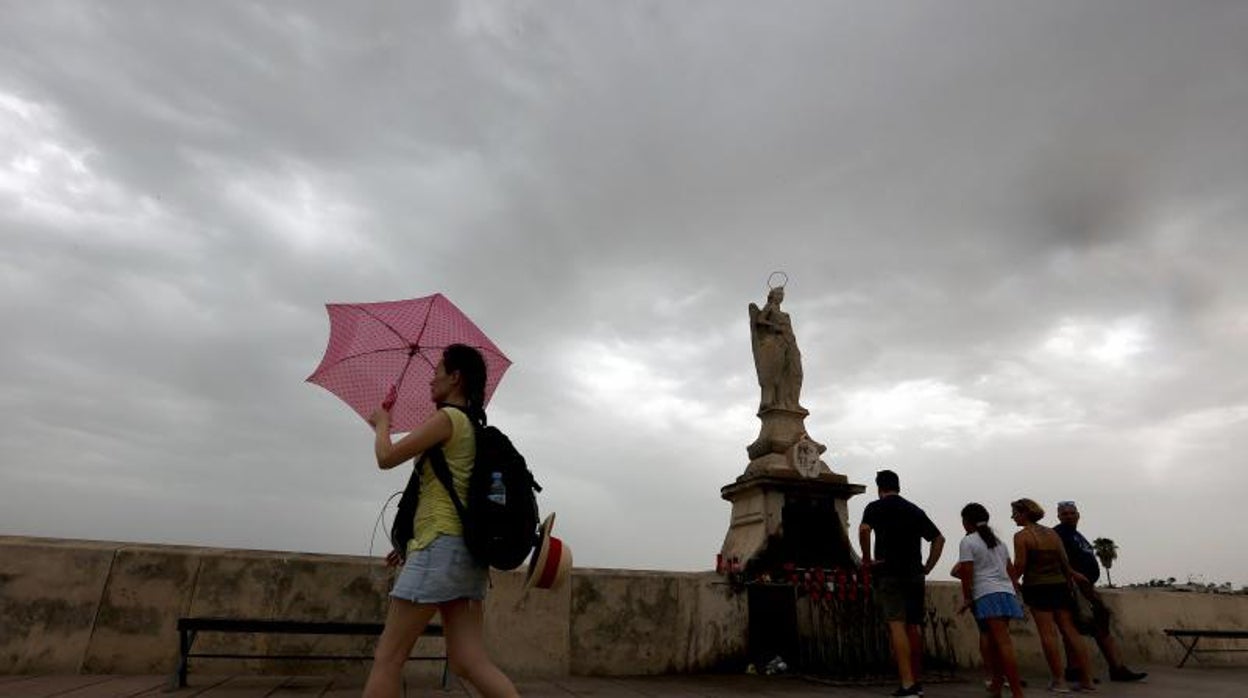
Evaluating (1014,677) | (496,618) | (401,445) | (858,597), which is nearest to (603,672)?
(496,618)

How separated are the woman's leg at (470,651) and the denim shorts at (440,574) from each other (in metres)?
0.08

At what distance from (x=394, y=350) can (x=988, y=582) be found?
492 centimetres

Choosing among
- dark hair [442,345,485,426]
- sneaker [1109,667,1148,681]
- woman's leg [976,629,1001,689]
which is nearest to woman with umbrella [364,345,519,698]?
dark hair [442,345,485,426]

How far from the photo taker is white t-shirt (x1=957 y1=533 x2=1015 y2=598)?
226 inches

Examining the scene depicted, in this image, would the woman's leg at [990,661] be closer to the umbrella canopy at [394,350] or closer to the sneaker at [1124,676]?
the sneaker at [1124,676]

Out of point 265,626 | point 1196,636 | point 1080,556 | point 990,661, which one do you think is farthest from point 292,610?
point 1196,636

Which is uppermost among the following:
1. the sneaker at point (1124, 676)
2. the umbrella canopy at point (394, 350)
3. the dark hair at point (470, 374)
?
the umbrella canopy at point (394, 350)

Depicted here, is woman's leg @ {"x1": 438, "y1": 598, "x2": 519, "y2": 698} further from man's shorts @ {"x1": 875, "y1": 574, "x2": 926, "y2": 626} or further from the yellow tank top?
man's shorts @ {"x1": 875, "y1": 574, "x2": 926, "y2": 626}

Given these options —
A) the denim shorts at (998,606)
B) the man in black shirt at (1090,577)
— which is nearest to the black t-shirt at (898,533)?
the denim shorts at (998,606)

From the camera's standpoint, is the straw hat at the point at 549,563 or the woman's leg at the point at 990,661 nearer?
the straw hat at the point at 549,563

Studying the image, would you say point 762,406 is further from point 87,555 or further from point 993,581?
point 87,555

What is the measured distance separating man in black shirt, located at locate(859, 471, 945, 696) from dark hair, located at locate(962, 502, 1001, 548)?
1.00ft

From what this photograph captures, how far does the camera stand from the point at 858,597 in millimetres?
7316

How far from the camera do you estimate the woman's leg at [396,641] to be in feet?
8.63
